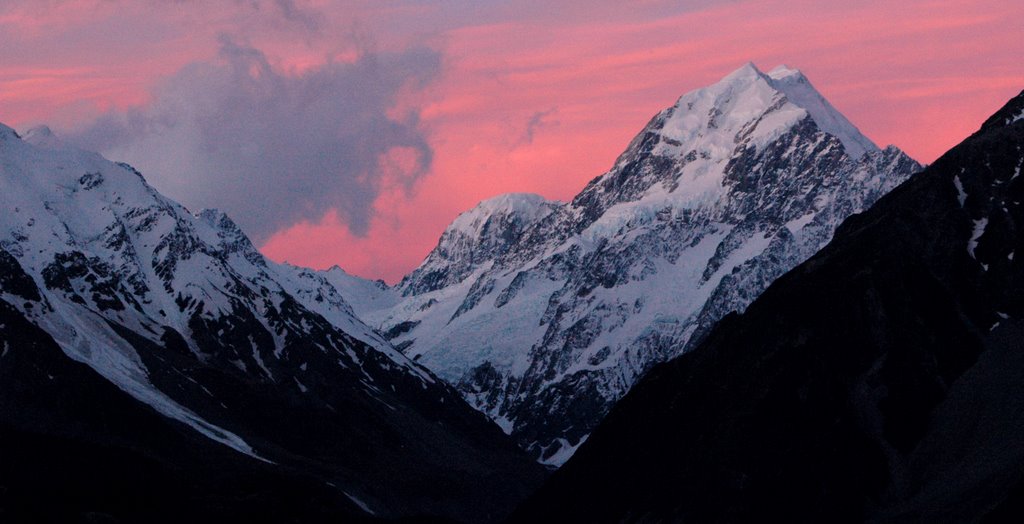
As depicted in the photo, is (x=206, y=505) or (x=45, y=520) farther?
(x=206, y=505)

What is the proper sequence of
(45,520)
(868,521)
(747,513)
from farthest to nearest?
1. (747,513)
2. (868,521)
3. (45,520)

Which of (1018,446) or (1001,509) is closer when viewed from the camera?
(1001,509)

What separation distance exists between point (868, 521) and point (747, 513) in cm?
1537

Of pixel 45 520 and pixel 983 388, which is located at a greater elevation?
pixel 983 388

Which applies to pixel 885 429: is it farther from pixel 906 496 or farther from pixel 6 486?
pixel 6 486

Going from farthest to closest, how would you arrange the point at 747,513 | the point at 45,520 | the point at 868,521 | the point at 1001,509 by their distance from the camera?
the point at 747,513 < the point at 868,521 < the point at 45,520 < the point at 1001,509

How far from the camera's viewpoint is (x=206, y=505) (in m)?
197

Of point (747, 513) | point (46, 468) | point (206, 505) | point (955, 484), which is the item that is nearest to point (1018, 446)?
point (955, 484)

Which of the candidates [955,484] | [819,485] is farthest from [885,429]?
[955,484]

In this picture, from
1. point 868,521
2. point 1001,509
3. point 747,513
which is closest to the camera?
point 1001,509

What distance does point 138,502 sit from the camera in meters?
190

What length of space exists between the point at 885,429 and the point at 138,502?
70.1 m

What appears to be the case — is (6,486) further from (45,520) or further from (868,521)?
(868,521)

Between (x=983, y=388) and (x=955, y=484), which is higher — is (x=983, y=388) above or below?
above
